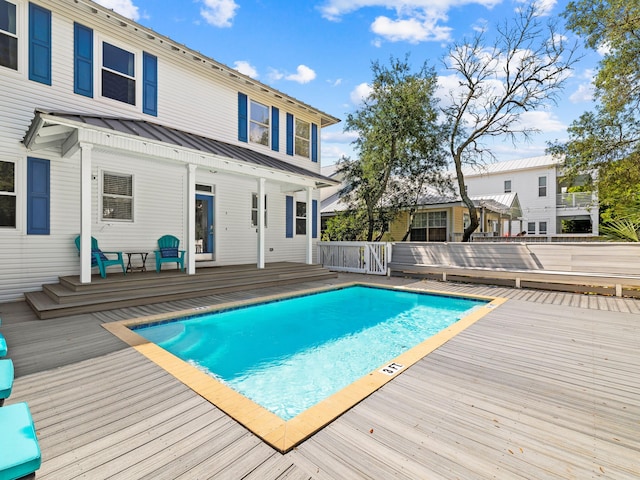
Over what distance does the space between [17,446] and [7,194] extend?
21.9ft

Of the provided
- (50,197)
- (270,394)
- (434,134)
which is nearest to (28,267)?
(50,197)

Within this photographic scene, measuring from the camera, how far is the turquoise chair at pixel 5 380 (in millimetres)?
1981

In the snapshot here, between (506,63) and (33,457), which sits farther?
(506,63)

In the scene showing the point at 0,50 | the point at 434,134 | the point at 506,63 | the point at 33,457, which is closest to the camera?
the point at 33,457

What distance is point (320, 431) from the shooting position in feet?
7.30

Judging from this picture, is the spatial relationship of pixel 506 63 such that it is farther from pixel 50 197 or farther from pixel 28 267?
pixel 28 267

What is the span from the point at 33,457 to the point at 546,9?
52.2ft

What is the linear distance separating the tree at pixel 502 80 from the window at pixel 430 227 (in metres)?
2.86

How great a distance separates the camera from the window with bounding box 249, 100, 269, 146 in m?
10.3

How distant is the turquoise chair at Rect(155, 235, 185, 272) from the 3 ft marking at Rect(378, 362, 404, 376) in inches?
241

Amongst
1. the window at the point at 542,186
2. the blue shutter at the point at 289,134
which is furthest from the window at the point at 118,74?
the window at the point at 542,186

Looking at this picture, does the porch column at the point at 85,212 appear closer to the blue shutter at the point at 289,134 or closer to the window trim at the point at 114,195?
the window trim at the point at 114,195

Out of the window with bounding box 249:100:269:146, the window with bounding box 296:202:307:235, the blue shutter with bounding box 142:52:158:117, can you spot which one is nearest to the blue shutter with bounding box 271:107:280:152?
the window with bounding box 249:100:269:146

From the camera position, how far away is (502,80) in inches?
477
